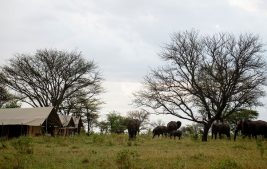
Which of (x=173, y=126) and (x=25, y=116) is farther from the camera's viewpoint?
(x=25, y=116)

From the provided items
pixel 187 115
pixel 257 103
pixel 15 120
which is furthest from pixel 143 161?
pixel 15 120

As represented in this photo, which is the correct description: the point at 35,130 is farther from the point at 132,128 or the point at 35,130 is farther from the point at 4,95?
the point at 132,128

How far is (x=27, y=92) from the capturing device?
5331cm

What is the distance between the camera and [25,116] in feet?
145

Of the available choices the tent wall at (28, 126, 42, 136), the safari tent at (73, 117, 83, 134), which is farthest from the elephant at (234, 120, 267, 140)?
the safari tent at (73, 117, 83, 134)

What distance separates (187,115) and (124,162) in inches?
703

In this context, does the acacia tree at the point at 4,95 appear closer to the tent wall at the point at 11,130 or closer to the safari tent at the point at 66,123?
the safari tent at the point at 66,123

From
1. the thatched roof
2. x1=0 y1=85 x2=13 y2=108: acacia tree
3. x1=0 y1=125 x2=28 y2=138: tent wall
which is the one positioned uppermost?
x1=0 y1=85 x2=13 y2=108: acacia tree

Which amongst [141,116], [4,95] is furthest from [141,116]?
[4,95]

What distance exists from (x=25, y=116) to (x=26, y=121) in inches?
79.1

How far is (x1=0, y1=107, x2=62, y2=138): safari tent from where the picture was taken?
42.3 m

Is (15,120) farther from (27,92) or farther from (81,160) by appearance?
(81,160)

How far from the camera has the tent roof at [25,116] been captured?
4238 centimetres

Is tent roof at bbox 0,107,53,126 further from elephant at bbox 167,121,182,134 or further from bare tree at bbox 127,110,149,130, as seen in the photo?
bare tree at bbox 127,110,149,130
